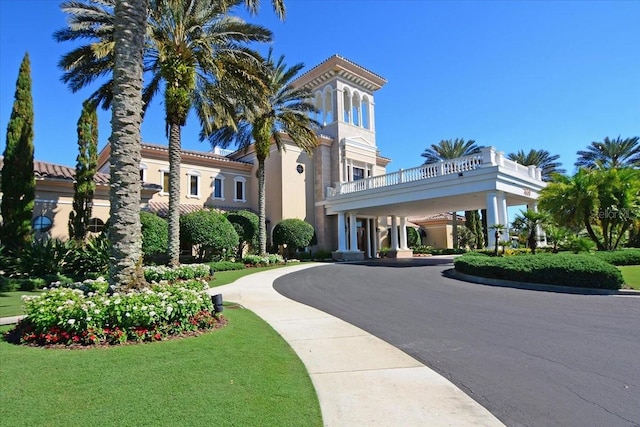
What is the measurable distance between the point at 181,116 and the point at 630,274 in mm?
17894

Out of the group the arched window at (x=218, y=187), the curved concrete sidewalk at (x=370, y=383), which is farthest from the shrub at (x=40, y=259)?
the arched window at (x=218, y=187)

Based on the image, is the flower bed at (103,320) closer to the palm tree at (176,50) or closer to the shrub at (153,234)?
the palm tree at (176,50)

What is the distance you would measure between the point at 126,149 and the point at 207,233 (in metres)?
14.1

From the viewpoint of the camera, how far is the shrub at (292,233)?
2731 cm

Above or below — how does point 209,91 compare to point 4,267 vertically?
above

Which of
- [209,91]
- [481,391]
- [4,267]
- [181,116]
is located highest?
[209,91]

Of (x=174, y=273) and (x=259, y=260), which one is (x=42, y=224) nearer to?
(x=174, y=273)

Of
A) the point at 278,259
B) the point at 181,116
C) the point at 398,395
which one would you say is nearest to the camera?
the point at 398,395

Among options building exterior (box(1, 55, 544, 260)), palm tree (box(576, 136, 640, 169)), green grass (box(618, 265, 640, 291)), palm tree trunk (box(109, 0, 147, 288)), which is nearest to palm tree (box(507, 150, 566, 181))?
palm tree (box(576, 136, 640, 169))

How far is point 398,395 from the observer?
429 cm

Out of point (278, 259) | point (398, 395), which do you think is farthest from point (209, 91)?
point (398, 395)

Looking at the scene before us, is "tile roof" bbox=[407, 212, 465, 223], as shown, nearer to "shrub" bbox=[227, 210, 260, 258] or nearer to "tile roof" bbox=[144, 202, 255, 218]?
"shrub" bbox=[227, 210, 260, 258]

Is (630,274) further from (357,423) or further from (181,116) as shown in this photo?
(181,116)

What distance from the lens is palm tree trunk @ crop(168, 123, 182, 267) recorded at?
52.5ft
